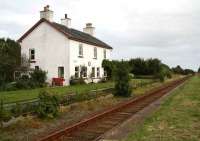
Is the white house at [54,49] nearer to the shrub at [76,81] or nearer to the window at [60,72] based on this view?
the window at [60,72]

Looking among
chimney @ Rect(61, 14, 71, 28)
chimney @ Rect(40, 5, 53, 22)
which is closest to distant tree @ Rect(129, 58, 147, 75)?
chimney @ Rect(61, 14, 71, 28)

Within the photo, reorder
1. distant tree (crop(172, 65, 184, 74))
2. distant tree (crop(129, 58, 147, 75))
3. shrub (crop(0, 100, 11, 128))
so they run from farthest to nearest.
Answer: distant tree (crop(172, 65, 184, 74))
distant tree (crop(129, 58, 147, 75))
shrub (crop(0, 100, 11, 128))

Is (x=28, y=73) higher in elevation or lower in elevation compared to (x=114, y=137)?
higher

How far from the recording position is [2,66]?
3450 cm

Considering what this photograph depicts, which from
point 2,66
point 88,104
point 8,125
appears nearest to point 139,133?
point 8,125

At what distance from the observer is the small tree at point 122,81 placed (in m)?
28.1

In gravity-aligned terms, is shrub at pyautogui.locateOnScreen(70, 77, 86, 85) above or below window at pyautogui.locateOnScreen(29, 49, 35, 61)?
below

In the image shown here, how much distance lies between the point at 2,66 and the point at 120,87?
12.6 metres

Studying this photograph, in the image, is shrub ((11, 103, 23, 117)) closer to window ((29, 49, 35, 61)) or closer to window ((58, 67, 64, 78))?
window ((58, 67, 64, 78))

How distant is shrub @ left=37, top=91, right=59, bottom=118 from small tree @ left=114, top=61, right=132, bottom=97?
12.0m

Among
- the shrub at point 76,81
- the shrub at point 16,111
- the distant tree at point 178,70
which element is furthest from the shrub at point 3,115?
the distant tree at point 178,70

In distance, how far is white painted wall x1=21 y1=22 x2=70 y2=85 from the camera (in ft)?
131

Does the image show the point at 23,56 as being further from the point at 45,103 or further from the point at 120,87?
the point at 45,103

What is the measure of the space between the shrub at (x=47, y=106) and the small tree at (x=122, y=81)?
11977 mm
